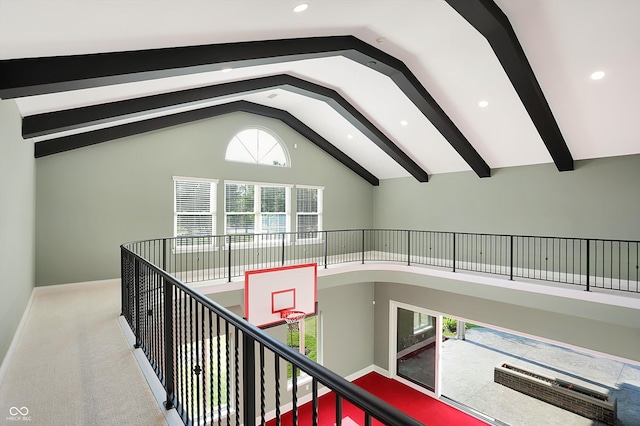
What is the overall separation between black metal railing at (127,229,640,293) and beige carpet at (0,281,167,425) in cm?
215

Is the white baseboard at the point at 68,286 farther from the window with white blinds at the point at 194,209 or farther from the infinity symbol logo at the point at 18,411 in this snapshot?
the infinity symbol logo at the point at 18,411

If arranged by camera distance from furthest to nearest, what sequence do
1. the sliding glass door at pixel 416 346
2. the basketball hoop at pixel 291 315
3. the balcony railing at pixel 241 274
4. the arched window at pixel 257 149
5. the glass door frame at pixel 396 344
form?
the sliding glass door at pixel 416 346, the glass door frame at pixel 396 344, the arched window at pixel 257 149, the basketball hoop at pixel 291 315, the balcony railing at pixel 241 274

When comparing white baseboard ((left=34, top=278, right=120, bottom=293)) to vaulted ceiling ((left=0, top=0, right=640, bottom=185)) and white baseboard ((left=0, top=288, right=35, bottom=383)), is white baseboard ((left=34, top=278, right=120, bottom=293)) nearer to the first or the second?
white baseboard ((left=0, top=288, right=35, bottom=383))

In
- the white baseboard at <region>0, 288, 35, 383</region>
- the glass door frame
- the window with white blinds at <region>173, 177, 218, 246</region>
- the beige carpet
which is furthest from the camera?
the glass door frame

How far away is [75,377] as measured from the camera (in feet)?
9.70

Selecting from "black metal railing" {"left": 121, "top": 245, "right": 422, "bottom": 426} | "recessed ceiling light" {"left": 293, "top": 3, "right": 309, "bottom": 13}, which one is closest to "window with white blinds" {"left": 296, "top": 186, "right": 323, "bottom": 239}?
"black metal railing" {"left": 121, "top": 245, "right": 422, "bottom": 426}

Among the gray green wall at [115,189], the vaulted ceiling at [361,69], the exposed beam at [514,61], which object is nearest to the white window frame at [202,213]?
the gray green wall at [115,189]

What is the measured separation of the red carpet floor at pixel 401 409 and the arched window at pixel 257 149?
249 inches

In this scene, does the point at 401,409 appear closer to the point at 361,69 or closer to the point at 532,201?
Answer: the point at 532,201

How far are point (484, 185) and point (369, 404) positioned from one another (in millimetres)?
8935

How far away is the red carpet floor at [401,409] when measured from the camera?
754cm

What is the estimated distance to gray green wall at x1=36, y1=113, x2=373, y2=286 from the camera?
20.4 feet

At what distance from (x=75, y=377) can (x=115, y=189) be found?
4.81 meters

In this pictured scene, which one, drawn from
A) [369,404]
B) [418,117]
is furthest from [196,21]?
[418,117]
